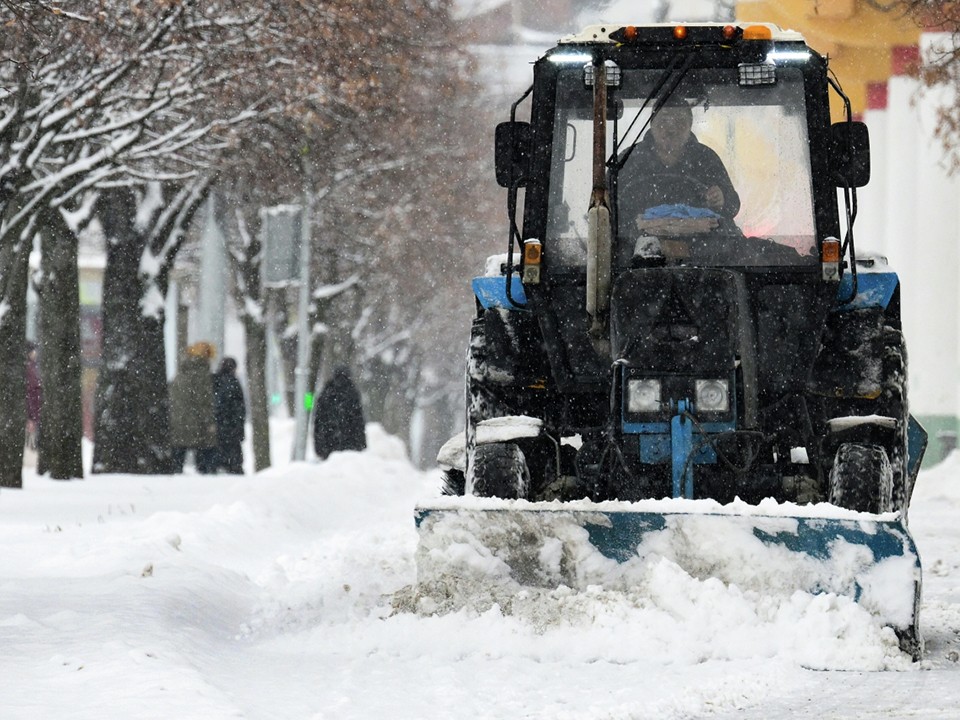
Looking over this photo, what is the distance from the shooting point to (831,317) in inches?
308

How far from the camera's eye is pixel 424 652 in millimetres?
6625

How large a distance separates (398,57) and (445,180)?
42.9 ft

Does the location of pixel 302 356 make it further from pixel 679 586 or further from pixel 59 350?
pixel 679 586

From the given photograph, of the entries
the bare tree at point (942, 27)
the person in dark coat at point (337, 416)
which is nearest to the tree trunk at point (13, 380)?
the person in dark coat at point (337, 416)

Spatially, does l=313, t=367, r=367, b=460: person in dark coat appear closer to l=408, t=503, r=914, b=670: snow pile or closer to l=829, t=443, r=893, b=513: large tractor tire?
l=408, t=503, r=914, b=670: snow pile

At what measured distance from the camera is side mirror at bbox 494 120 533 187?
307 inches

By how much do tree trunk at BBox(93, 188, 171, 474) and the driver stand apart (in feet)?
44.4

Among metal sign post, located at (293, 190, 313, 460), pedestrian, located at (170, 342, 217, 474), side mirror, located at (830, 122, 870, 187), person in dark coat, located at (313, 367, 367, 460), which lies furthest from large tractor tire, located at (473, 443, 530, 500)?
person in dark coat, located at (313, 367, 367, 460)

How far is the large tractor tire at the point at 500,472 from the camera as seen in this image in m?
7.27

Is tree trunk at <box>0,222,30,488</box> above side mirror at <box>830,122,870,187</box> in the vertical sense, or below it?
below

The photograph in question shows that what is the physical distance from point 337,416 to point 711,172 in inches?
678

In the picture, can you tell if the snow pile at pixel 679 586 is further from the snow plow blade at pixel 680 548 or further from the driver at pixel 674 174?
the driver at pixel 674 174

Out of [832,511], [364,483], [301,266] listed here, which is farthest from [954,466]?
[832,511]

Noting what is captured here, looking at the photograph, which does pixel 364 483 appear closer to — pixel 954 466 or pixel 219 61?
pixel 219 61
